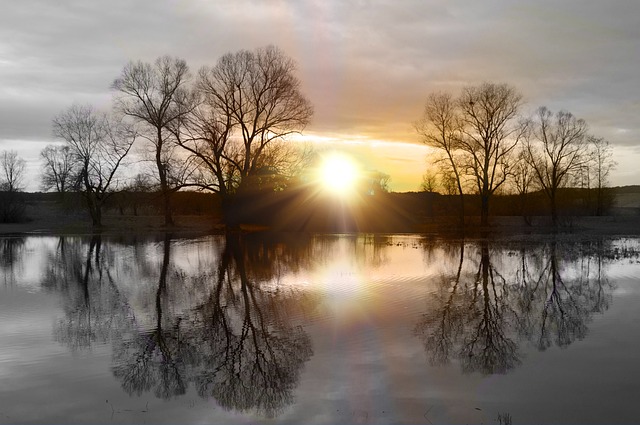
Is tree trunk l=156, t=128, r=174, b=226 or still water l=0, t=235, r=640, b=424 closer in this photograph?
still water l=0, t=235, r=640, b=424

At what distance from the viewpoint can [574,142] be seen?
58.5 meters

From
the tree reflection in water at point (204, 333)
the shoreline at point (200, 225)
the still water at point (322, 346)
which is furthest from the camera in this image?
the shoreline at point (200, 225)

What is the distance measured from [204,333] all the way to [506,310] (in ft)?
21.7

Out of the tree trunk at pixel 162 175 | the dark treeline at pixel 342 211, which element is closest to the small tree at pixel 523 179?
the dark treeline at pixel 342 211

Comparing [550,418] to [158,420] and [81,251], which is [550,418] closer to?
[158,420]

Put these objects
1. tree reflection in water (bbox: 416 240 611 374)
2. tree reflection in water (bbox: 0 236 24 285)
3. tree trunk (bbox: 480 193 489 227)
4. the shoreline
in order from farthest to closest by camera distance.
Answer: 1. tree trunk (bbox: 480 193 489 227)
2. the shoreline
3. tree reflection in water (bbox: 0 236 24 285)
4. tree reflection in water (bbox: 416 240 611 374)

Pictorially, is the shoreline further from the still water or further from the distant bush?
the still water

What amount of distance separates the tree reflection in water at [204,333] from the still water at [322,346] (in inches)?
1.6

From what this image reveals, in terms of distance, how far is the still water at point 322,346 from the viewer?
7.11 meters

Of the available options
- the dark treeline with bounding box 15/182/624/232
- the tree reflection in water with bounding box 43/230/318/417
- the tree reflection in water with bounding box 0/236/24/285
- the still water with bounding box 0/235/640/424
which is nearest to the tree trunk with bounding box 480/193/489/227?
the dark treeline with bounding box 15/182/624/232

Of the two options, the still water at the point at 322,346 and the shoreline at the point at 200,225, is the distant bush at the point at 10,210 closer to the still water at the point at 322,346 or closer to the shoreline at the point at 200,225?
the shoreline at the point at 200,225

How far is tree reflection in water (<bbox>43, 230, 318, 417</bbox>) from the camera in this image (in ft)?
26.1

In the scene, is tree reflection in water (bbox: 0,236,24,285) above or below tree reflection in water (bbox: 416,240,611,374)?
above

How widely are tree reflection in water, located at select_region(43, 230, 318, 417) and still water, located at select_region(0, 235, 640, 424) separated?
0.04m
